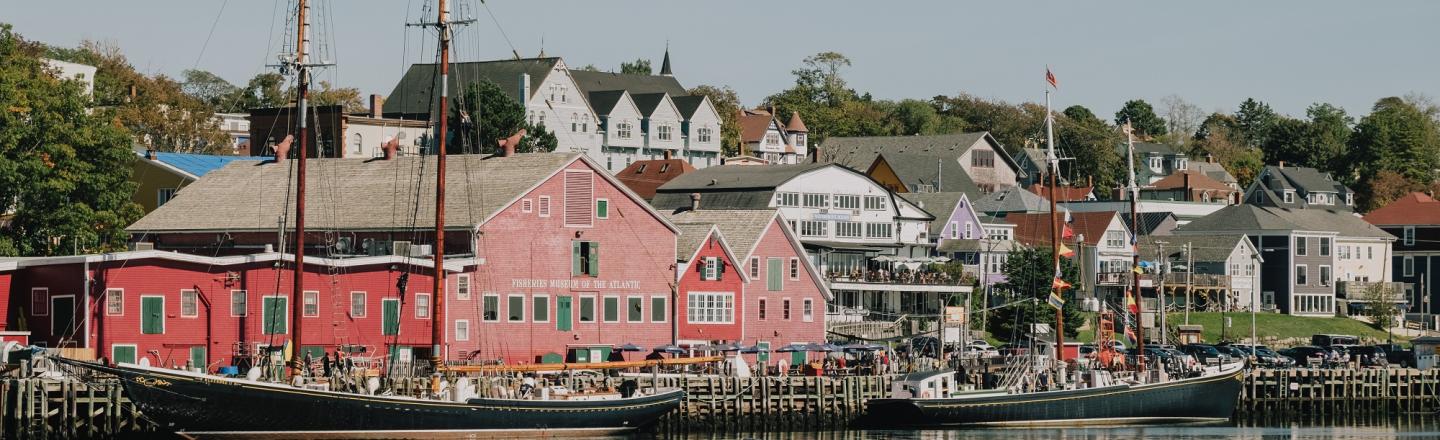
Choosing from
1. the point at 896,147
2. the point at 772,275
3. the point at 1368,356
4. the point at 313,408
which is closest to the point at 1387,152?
the point at 896,147

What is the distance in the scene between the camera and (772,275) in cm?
8631

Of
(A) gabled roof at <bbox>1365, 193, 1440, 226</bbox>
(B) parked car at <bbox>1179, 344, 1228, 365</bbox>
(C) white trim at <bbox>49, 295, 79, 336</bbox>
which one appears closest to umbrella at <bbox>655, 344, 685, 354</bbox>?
(C) white trim at <bbox>49, 295, 79, 336</bbox>

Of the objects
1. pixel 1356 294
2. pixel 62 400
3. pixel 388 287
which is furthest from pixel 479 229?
pixel 1356 294

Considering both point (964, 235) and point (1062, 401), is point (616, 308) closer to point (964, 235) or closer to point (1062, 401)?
point (1062, 401)

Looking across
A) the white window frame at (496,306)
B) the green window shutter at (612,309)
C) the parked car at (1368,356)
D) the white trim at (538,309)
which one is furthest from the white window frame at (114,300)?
the parked car at (1368,356)

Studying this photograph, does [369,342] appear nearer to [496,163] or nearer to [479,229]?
[479,229]

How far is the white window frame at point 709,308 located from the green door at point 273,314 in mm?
18097

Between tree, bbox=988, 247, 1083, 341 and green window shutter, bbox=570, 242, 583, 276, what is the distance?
30.6 metres

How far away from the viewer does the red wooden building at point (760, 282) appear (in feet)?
267

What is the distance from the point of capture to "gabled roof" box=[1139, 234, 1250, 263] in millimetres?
131125

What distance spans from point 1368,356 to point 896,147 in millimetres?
73383

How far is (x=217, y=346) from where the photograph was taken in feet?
218

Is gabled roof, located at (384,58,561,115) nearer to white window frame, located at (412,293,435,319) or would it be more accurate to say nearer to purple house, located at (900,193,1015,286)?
purple house, located at (900,193,1015,286)

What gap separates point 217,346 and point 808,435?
765 inches
